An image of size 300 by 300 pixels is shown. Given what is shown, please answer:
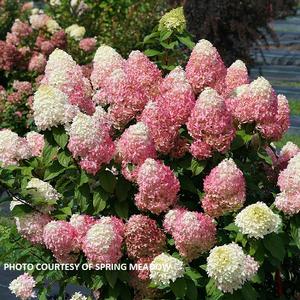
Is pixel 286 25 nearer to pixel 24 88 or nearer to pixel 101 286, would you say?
pixel 24 88

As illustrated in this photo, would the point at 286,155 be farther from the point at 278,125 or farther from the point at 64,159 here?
the point at 64,159

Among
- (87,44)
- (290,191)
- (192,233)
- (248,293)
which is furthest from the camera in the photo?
(87,44)

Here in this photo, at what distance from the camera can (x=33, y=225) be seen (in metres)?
4.19

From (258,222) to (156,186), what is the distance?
1.56ft

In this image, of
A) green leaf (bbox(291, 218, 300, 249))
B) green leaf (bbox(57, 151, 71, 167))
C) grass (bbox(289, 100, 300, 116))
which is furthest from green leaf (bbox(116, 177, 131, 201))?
→ grass (bbox(289, 100, 300, 116))

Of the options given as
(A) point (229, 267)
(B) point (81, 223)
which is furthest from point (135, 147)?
(A) point (229, 267)

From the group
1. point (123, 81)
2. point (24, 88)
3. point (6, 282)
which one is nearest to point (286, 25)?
point (24, 88)

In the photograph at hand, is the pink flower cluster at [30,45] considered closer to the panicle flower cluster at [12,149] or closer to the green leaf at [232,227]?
the panicle flower cluster at [12,149]

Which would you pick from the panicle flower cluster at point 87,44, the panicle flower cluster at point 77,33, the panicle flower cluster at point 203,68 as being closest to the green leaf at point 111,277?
the panicle flower cluster at point 203,68

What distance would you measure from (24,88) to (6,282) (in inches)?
134

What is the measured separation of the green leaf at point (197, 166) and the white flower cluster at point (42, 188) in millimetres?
628

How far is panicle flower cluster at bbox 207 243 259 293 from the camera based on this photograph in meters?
3.68

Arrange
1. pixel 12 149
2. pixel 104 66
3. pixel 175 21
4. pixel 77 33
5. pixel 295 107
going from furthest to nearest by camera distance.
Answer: pixel 295 107 → pixel 77 33 → pixel 175 21 → pixel 104 66 → pixel 12 149

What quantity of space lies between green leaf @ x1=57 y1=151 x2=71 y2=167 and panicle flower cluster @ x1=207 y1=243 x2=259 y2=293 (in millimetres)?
791
